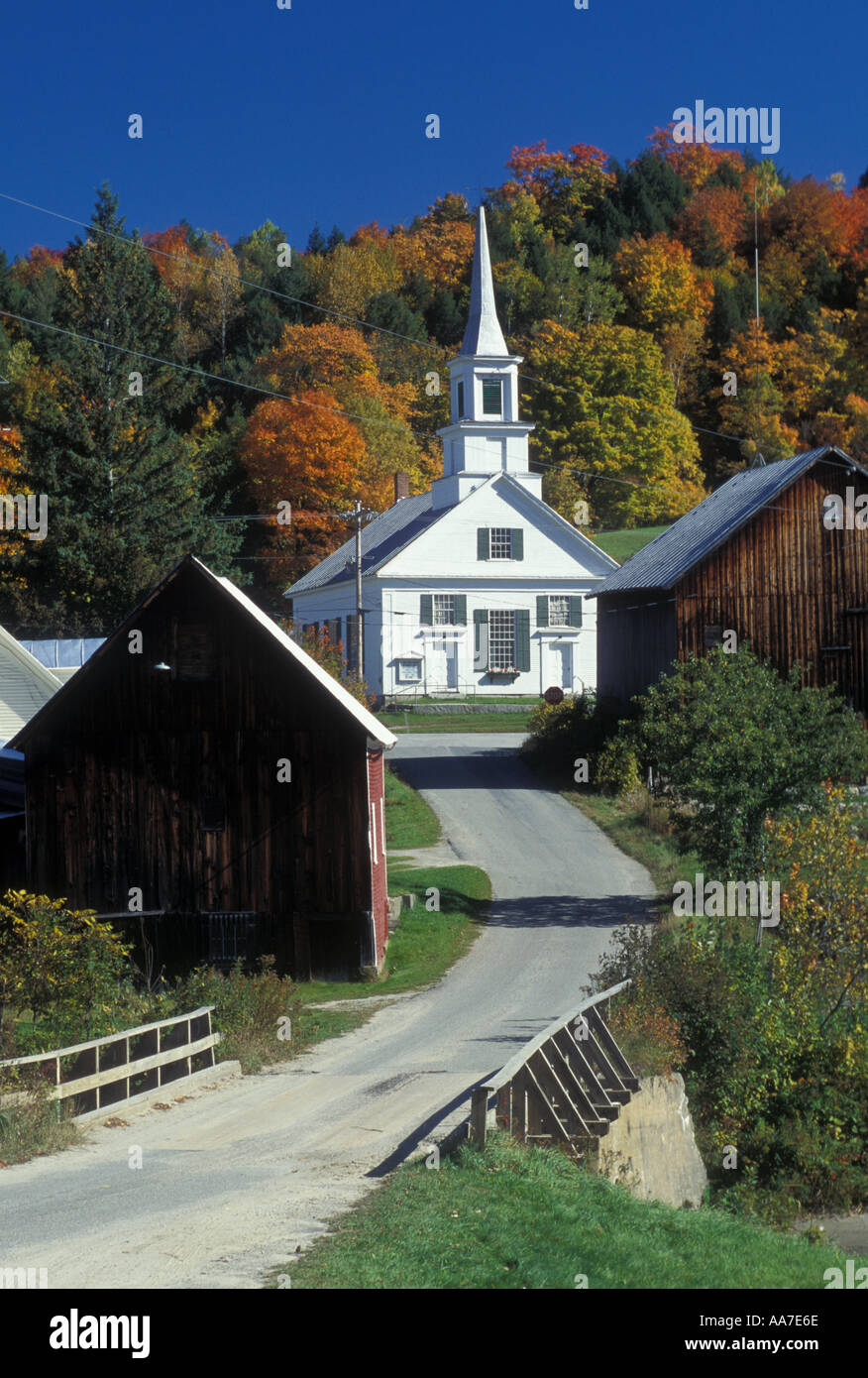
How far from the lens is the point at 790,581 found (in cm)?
4309

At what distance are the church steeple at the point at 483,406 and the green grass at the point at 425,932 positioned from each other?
1268 inches

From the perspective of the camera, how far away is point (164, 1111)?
16.6 metres

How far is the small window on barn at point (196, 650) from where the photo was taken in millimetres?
27906

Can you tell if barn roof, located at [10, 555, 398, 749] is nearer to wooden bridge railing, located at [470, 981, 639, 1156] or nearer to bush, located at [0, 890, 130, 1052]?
bush, located at [0, 890, 130, 1052]

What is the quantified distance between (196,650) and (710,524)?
72.6 ft

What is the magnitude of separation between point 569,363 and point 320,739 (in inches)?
2522

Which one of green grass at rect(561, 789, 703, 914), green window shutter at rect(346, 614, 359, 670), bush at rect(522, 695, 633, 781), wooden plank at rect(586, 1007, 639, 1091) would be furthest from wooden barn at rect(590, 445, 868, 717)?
wooden plank at rect(586, 1007, 639, 1091)

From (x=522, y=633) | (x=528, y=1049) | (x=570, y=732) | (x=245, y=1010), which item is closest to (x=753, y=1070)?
(x=245, y=1010)

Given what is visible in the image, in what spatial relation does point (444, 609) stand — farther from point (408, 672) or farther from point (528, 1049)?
point (528, 1049)

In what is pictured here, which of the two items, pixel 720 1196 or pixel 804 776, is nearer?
pixel 720 1196

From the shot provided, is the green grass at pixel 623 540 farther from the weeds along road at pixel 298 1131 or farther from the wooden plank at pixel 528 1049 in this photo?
the wooden plank at pixel 528 1049

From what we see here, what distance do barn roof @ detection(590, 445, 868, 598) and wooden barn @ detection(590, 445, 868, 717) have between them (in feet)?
0.26
